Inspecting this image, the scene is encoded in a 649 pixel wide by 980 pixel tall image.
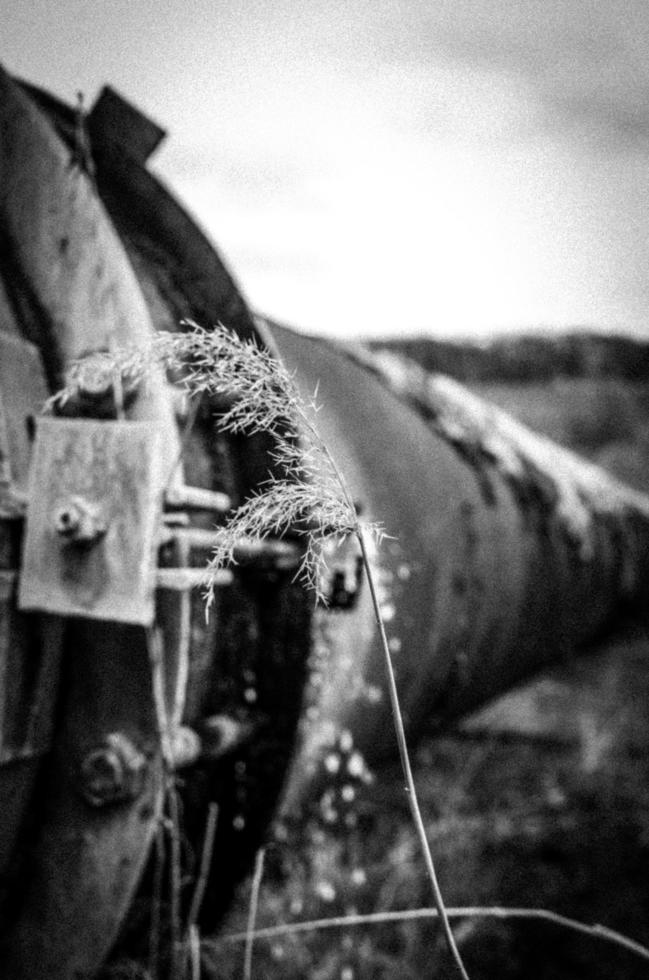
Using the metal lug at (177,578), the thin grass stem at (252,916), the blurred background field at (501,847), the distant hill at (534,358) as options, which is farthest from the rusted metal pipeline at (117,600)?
the distant hill at (534,358)

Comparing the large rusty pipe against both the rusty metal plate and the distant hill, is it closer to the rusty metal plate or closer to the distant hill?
the rusty metal plate

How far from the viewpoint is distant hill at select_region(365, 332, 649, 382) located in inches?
537

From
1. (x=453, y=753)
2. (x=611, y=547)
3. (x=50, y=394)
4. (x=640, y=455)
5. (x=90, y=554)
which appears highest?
(x=640, y=455)

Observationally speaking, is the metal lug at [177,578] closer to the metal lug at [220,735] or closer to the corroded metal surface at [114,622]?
the corroded metal surface at [114,622]

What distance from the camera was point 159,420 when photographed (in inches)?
43.6

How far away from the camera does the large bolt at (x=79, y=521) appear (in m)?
1.00

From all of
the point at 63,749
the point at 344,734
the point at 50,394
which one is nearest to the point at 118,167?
the point at 50,394

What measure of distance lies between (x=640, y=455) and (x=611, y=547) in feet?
23.9

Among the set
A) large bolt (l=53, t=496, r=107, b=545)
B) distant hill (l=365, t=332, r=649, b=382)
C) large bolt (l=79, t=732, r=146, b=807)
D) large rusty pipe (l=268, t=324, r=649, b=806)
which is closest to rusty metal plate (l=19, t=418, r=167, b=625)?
large bolt (l=53, t=496, r=107, b=545)

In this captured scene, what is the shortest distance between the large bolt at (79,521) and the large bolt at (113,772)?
32 cm

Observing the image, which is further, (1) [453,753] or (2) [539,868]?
(1) [453,753]

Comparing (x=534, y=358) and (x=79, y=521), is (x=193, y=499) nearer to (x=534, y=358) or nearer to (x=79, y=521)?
(x=79, y=521)

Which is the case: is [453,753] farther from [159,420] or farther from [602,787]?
[159,420]

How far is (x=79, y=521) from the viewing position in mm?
998
